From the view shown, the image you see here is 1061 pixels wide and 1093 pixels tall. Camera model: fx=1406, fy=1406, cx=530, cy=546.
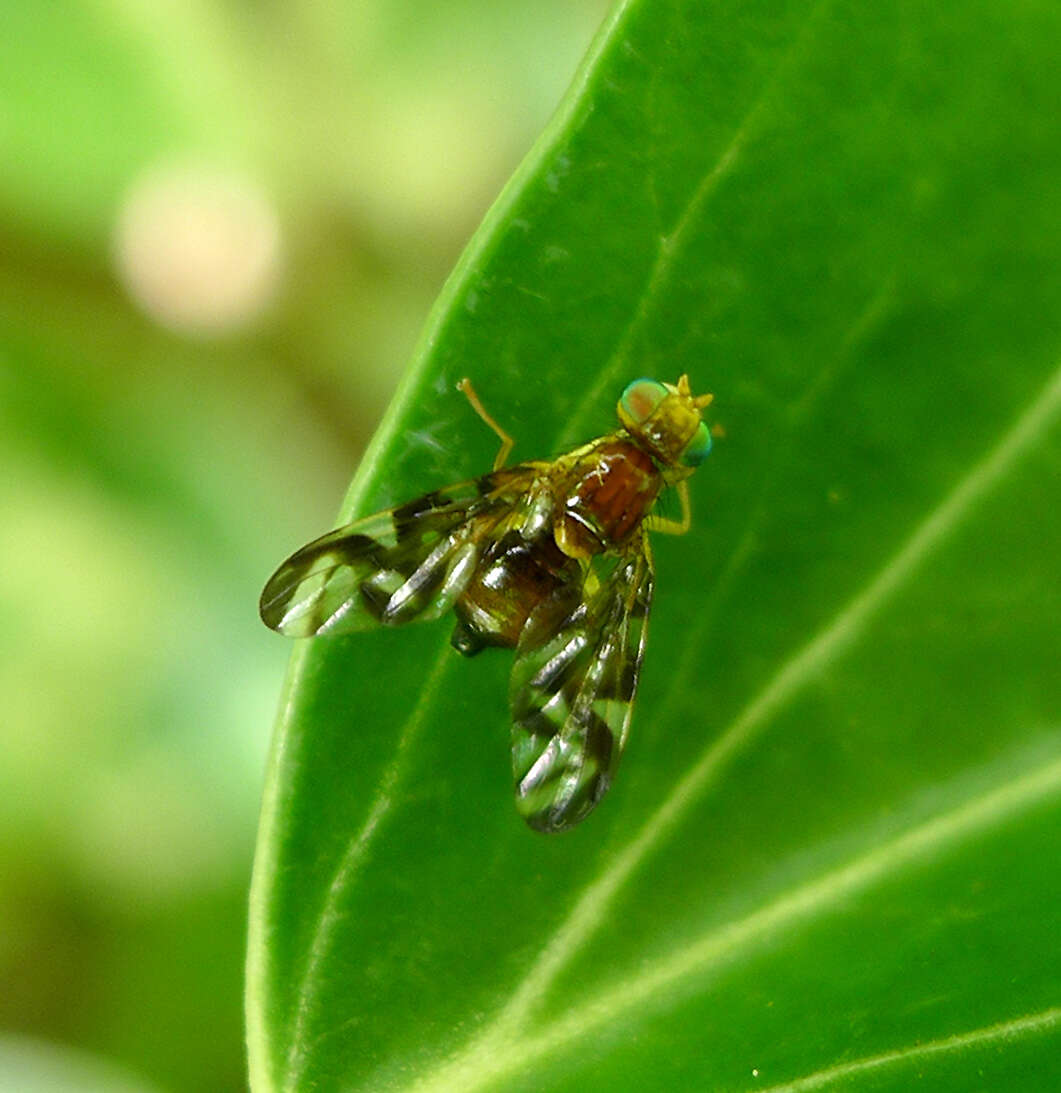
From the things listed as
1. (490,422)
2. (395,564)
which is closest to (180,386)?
(395,564)

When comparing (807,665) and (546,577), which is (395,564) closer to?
(546,577)

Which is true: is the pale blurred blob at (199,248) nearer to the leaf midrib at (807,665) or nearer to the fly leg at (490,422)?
the fly leg at (490,422)

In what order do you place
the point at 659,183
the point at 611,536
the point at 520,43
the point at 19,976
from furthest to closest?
the point at 520,43
the point at 19,976
the point at 611,536
the point at 659,183

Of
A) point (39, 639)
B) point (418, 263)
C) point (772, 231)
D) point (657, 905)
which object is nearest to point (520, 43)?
point (418, 263)

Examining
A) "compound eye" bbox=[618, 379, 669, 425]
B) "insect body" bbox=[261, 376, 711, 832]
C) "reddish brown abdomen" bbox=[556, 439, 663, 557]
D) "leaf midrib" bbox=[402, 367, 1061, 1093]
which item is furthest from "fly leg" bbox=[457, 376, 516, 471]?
"reddish brown abdomen" bbox=[556, 439, 663, 557]

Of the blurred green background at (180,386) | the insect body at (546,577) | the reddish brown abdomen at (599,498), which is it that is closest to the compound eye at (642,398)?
the insect body at (546,577)

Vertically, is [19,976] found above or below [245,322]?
below

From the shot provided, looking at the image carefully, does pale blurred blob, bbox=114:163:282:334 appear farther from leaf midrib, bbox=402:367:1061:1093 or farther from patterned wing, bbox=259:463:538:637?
leaf midrib, bbox=402:367:1061:1093

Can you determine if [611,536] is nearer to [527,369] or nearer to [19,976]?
[527,369]
